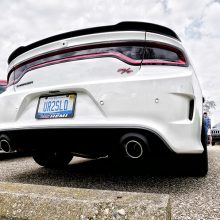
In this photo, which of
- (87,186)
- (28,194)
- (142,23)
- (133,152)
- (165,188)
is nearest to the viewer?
(28,194)

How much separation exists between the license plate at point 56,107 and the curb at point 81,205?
89cm

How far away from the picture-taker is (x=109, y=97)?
7.22 ft

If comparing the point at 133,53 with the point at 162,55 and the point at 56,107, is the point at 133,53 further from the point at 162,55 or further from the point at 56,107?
the point at 56,107

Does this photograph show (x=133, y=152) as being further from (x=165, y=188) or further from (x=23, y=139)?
(x=23, y=139)

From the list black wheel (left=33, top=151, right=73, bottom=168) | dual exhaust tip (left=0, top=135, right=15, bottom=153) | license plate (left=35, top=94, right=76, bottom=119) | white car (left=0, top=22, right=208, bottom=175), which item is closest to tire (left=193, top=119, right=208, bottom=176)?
white car (left=0, top=22, right=208, bottom=175)

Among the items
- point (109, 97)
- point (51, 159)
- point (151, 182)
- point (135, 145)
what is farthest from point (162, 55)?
point (51, 159)

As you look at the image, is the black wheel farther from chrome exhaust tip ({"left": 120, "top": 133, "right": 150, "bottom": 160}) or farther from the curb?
the curb

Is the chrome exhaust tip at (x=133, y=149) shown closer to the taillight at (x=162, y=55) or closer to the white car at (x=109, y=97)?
the white car at (x=109, y=97)

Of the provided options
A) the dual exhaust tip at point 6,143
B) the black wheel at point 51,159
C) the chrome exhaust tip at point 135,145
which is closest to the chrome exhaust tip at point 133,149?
the chrome exhaust tip at point 135,145

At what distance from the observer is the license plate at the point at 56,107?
236 cm

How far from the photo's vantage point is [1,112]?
107 inches

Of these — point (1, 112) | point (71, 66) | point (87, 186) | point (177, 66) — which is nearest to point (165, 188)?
point (87, 186)

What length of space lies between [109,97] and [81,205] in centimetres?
99

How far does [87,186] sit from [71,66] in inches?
42.1
